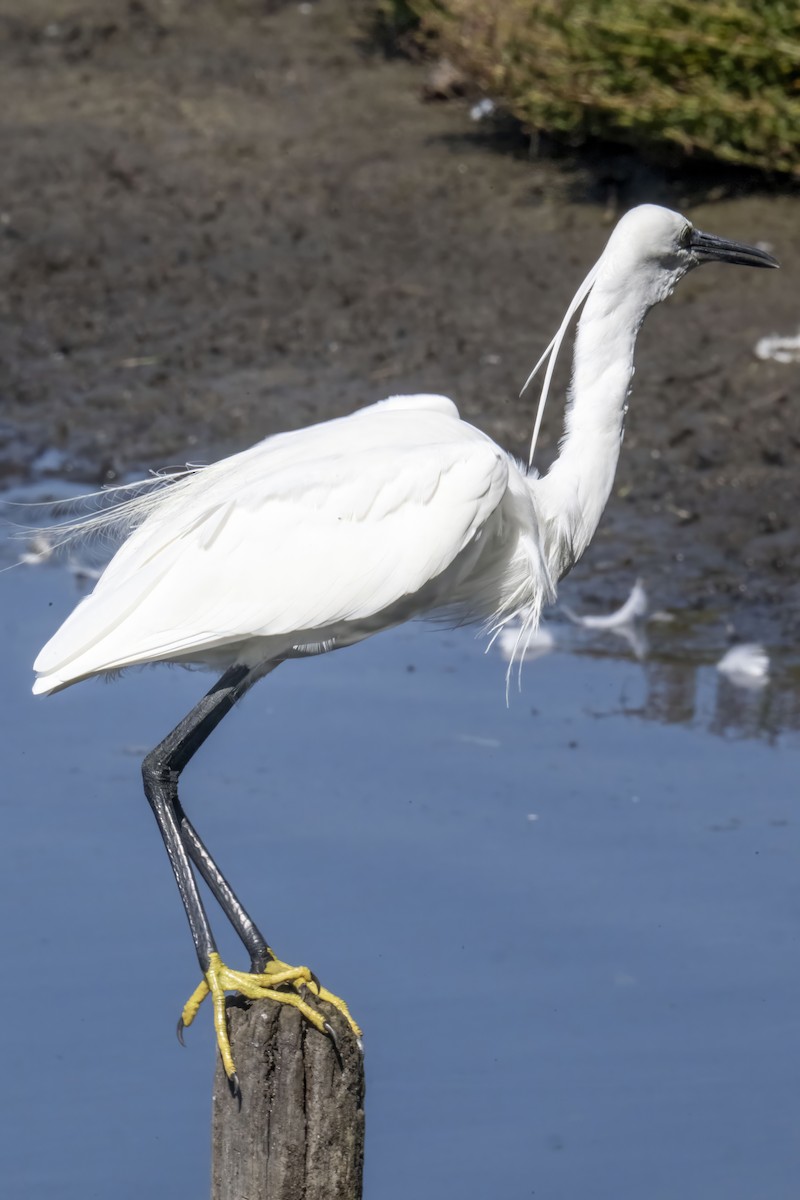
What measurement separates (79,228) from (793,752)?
670cm

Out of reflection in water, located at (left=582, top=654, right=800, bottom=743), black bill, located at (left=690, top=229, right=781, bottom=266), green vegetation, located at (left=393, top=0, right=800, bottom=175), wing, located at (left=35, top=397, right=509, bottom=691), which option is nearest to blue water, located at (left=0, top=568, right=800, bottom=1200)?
reflection in water, located at (left=582, top=654, right=800, bottom=743)

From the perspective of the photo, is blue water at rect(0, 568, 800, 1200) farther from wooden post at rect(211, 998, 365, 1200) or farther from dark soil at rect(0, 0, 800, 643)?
dark soil at rect(0, 0, 800, 643)

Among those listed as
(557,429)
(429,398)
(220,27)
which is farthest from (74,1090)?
(220,27)

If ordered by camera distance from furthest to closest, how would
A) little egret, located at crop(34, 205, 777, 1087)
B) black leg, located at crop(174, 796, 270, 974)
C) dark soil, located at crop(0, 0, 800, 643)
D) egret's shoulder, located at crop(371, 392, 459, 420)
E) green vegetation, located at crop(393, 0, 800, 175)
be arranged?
green vegetation, located at crop(393, 0, 800, 175), dark soil, located at crop(0, 0, 800, 643), egret's shoulder, located at crop(371, 392, 459, 420), little egret, located at crop(34, 205, 777, 1087), black leg, located at crop(174, 796, 270, 974)

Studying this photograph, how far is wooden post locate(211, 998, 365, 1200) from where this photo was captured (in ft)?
10.9

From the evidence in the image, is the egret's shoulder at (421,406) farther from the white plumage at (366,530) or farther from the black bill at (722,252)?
the black bill at (722,252)

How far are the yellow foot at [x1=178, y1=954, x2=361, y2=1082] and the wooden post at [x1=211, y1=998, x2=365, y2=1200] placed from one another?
0.10 ft

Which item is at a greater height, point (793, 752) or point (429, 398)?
point (429, 398)

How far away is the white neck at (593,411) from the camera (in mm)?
4148

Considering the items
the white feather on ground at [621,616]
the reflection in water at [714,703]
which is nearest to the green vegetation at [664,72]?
the white feather on ground at [621,616]

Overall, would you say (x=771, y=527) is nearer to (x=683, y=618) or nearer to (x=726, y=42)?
(x=683, y=618)

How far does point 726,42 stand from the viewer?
30.5 feet

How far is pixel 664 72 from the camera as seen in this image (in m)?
9.80

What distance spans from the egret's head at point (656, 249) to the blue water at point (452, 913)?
1816mm
